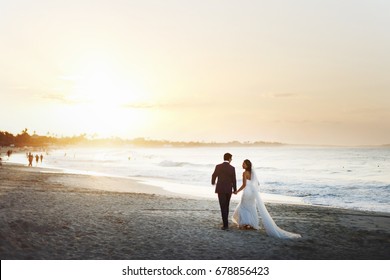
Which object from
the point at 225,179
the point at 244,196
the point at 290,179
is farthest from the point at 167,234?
the point at 290,179

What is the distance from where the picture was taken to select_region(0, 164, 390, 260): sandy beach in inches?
355

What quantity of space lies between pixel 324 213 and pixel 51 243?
11629 millimetres

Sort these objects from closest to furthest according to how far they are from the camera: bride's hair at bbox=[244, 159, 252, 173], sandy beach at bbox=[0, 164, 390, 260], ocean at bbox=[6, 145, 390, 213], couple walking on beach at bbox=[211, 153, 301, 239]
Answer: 1. sandy beach at bbox=[0, 164, 390, 260]
2. couple walking on beach at bbox=[211, 153, 301, 239]
3. bride's hair at bbox=[244, 159, 252, 173]
4. ocean at bbox=[6, 145, 390, 213]

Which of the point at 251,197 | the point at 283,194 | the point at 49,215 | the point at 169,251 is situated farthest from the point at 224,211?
Result: the point at 283,194

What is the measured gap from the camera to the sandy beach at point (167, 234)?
9.01 m

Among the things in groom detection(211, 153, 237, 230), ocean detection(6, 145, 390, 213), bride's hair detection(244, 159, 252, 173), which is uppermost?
bride's hair detection(244, 159, 252, 173)

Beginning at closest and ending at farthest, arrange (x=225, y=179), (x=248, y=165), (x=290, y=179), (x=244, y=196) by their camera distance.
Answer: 1. (x=225, y=179)
2. (x=248, y=165)
3. (x=244, y=196)
4. (x=290, y=179)

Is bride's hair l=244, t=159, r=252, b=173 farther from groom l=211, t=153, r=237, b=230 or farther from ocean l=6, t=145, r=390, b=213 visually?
ocean l=6, t=145, r=390, b=213

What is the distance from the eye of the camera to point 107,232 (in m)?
11.1

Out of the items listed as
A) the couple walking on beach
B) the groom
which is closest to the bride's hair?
the couple walking on beach

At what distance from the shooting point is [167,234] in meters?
11.1

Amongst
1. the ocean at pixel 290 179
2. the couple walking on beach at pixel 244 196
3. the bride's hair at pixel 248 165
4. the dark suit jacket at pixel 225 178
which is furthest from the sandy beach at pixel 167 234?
the ocean at pixel 290 179

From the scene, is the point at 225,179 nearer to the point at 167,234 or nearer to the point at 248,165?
the point at 248,165
